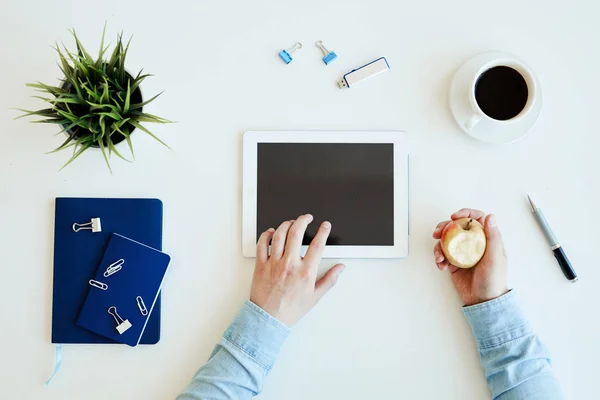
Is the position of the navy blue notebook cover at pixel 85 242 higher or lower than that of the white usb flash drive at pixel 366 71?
lower

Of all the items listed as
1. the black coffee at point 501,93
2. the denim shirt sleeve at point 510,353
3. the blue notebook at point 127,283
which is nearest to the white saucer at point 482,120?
the black coffee at point 501,93

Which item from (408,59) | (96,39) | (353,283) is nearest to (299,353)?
(353,283)

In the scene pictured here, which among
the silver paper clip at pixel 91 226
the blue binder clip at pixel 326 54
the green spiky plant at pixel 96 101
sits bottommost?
the silver paper clip at pixel 91 226

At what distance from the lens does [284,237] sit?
795 mm

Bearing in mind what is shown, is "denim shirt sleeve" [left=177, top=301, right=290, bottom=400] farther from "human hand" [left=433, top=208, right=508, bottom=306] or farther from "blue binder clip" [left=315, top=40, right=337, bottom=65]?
"blue binder clip" [left=315, top=40, right=337, bottom=65]

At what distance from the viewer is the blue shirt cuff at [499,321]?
781 millimetres

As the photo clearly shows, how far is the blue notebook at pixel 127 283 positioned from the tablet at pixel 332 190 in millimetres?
169

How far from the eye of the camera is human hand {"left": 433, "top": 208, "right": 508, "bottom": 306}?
78 cm

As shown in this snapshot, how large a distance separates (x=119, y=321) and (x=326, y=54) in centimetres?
61

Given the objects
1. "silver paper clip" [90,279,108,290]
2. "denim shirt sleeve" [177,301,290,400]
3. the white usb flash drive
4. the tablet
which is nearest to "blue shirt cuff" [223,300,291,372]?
"denim shirt sleeve" [177,301,290,400]

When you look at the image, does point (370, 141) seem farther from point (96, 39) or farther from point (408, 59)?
point (96, 39)

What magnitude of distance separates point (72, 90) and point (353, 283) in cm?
58

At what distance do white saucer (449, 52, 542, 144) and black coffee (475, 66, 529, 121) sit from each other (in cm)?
3

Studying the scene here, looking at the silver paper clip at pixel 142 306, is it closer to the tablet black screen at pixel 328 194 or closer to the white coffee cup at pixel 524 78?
the tablet black screen at pixel 328 194
